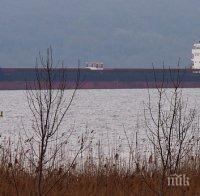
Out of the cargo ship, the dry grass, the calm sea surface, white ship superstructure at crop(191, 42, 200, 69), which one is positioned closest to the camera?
the dry grass

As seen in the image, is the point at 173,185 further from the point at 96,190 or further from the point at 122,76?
the point at 122,76

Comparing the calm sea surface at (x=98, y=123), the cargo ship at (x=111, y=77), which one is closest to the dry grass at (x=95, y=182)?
the calm sea surface at (x=98, y=123)

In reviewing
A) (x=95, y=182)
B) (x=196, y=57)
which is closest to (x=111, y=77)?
(x=196, y=57)

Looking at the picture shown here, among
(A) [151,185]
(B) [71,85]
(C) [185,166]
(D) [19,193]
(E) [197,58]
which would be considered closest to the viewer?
(D) [19,193]

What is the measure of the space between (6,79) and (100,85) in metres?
12.7

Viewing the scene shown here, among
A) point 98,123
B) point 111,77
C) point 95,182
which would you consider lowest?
point 98,123

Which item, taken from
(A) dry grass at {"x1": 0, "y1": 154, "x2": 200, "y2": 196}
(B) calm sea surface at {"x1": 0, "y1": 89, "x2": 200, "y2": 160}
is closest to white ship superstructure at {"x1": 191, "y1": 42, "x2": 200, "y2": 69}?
(B) calm sea surface at {"x1": 0, "y1": 89, "x2": 200, "y2": 160}

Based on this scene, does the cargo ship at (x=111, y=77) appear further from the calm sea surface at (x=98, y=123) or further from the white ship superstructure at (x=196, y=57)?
the calm sea surface at (x=98, y=123)

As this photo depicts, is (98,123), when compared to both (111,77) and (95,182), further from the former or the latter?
(111,77)

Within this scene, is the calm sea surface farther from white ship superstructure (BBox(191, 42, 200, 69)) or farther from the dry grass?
white ship superstructure (BBox(191, 42, 200, 69))

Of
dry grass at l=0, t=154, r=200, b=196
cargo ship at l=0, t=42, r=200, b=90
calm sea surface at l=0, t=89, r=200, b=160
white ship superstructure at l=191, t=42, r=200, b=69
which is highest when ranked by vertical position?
white ship superstructure at l=191, t=42, r=200, b=69

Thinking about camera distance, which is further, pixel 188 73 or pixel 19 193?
pixel 188 73

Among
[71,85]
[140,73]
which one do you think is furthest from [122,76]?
[71,85]

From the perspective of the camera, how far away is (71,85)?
3295 inches
